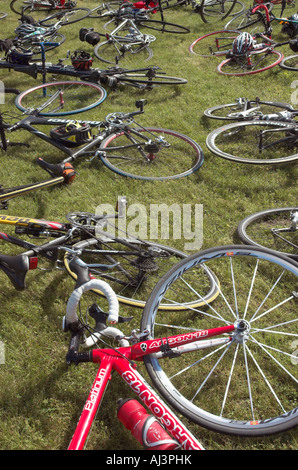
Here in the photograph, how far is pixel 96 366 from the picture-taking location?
2980mm

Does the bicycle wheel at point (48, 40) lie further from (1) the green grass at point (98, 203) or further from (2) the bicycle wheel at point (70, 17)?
(2) the bicycle wheel at point (70, 17)

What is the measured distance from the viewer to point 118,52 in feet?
30.8

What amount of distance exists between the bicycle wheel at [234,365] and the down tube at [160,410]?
0.48ft

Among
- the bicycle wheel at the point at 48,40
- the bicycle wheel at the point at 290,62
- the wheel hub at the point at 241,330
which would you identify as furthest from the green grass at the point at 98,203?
the wheel hub at the point at 241,330

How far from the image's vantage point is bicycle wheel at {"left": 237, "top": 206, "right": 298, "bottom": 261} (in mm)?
3986

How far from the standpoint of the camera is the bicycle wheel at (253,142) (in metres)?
5.17

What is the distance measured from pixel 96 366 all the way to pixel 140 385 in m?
0.74

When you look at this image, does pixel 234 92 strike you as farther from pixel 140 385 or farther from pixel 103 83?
pixel 140 385

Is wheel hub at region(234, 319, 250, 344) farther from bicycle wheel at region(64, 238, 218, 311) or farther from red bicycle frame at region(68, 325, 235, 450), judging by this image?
bicycle wheel at region(64, 238, 218, 311)

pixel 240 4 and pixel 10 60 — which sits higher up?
pixel 240 4

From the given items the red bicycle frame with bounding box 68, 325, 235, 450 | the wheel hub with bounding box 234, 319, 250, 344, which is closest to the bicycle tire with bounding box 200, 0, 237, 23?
the wheel hub with bounding box 234, 319, 250, 344

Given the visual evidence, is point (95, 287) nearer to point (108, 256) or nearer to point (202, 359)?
point (202, 359)

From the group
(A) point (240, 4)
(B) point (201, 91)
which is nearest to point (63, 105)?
(B) point (201, 91)

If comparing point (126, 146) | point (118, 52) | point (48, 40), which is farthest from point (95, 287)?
point (48, 40)
